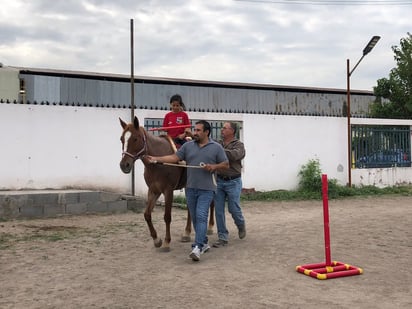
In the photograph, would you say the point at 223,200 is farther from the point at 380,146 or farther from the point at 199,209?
the point at 380,146

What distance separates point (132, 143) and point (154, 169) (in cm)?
61

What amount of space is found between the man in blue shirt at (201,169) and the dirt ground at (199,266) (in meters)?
0.52

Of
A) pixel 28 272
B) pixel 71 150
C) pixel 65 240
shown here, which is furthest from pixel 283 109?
pixel 28 272

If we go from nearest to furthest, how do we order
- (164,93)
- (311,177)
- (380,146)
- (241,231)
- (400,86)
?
(241,231)
(311,177)
(380,146)
(400,86)
(164,93)

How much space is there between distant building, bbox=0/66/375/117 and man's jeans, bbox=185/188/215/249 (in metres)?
11.0

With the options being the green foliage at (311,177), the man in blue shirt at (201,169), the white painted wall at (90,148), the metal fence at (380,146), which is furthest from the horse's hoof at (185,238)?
the metal fence at (380,146)

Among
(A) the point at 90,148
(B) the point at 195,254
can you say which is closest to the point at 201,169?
(B) the point at 195,254

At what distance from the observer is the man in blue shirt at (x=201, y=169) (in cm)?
539

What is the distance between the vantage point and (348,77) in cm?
1376

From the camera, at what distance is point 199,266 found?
5.17 m

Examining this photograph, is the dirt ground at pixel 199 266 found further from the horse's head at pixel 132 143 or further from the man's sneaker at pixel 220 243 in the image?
the horse's head at pixel 132 143

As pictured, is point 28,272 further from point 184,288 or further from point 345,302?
point 345,302

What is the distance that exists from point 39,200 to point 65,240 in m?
2.45

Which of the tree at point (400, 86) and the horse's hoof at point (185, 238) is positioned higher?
the tree at point (400, 86)
